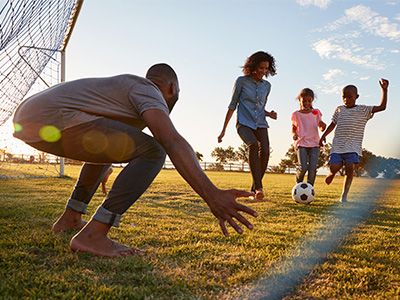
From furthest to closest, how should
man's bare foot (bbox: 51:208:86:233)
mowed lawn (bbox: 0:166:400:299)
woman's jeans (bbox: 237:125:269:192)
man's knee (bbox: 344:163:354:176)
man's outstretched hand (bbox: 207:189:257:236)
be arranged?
man's knee (bbox: 344:163:354:176) < woman's jeans (bbox: 237:125:269:192) < man's bare foot (bbox: 51:208:86:233) < mowed lawn (bbox: 0:166:400:299) < man's outstretched hand (bbox: 207:189:257:236)

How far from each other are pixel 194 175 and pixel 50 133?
3.96ft

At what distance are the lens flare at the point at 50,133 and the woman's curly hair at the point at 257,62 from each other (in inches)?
177

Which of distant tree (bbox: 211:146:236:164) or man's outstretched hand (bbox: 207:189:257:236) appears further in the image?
distant tree (bbox: 211:146:236:164)

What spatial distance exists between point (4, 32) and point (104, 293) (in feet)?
14.7

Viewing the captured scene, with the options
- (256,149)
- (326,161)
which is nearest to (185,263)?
(256,149)

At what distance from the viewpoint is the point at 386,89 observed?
6.71 meters

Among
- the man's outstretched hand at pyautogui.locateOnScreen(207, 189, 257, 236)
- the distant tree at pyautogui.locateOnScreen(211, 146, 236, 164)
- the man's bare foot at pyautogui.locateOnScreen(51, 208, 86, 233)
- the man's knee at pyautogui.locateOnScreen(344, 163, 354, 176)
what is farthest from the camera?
the distant tree at pyautogui.locateOnScreen(211, 146, 236, 164)

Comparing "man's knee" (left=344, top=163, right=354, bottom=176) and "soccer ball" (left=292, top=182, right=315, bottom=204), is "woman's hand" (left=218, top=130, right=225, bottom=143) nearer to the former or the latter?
"soccer ball" (left=292, top=182, right=315, bottom=204)

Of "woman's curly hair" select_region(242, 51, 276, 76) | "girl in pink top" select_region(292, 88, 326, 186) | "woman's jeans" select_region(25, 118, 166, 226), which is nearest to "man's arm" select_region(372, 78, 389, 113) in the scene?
"girl in pink top" select_region(292, 88, 326, 186)

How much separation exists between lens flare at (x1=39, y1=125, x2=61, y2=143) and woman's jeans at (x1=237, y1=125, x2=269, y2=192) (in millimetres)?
4121

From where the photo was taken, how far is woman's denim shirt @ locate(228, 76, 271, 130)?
6.77 m

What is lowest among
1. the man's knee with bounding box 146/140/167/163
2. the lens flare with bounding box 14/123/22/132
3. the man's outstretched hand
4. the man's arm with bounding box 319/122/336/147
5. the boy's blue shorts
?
the man's outstretched hand

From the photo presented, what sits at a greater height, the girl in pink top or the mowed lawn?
the girl in pink top

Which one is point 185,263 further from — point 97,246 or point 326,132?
point 326,132
